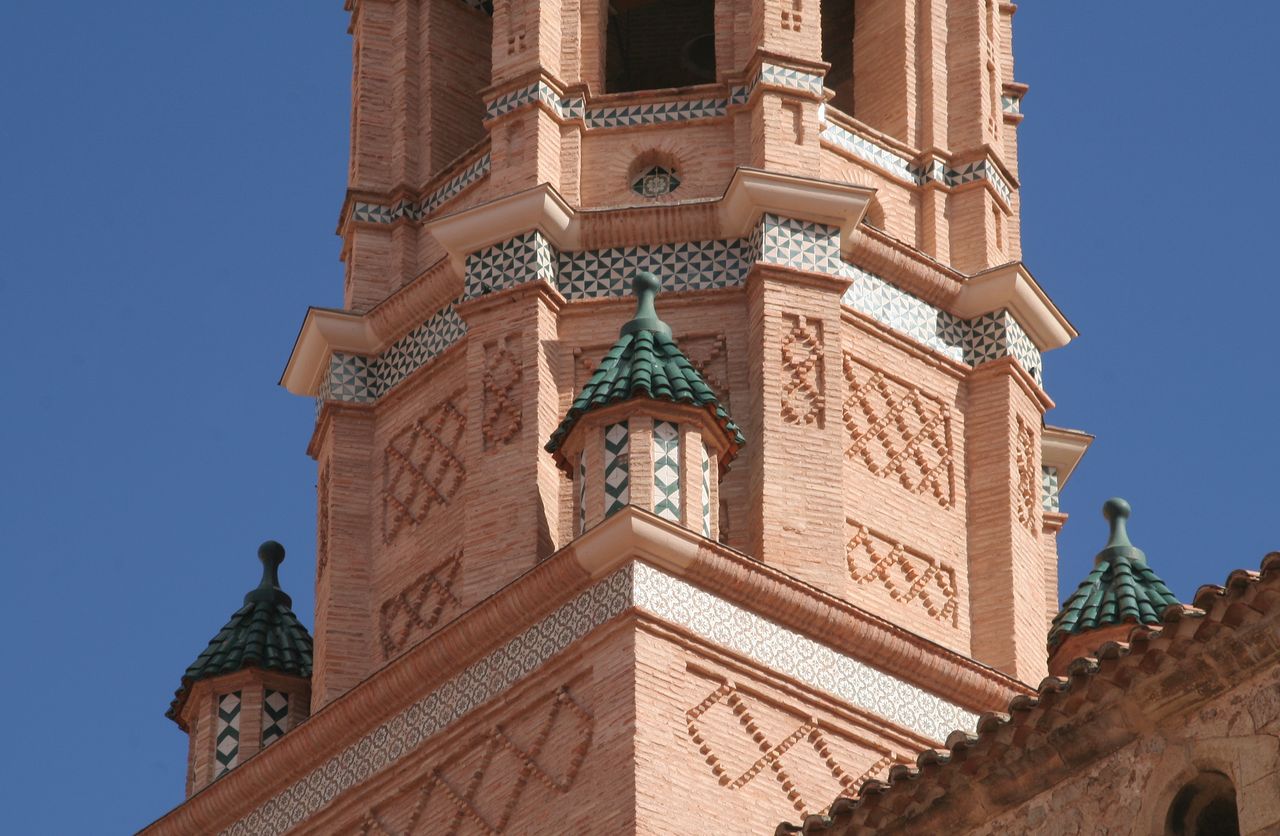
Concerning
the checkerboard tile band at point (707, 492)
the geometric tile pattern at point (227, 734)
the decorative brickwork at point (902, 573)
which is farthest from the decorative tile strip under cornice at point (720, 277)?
the geometric tile pattern at point (227, 734)

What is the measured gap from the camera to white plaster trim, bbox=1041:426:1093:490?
24359mm

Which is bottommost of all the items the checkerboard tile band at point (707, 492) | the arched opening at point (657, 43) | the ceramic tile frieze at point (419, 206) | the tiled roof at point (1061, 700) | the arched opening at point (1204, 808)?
the arched opening at point (1204, 808)

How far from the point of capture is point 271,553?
24578mm

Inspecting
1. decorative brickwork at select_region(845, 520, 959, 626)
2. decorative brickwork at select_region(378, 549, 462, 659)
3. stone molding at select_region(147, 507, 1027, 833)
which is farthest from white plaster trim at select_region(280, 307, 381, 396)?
decorative brickwork at select_region(845, 520, 959, 626)

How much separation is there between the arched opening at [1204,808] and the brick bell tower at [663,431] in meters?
5.21

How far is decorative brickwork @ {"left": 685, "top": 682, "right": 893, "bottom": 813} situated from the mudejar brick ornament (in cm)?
2

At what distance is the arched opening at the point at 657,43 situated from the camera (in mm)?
27234

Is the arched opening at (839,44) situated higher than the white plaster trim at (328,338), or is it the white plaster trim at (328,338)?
the arched opening at (839,44)

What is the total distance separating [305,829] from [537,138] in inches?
184

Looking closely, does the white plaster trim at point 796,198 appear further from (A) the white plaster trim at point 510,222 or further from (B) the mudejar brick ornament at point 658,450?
(A) the white plaster trim at point 510,222

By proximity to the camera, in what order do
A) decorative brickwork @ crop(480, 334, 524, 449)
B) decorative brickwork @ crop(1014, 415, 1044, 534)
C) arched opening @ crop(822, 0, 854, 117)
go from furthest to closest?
arched opening @ crop(822, 0, 854, 117)
decorative brickwork @ crop(1014, 415, 1044, 534)
decorative brickwork @ crop(480, 334, 524, 449)

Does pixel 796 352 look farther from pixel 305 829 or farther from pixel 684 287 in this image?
pixel 305 829

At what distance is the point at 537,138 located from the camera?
77.5 feet

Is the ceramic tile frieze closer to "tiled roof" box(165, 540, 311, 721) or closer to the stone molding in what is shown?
"tiled roof" box(165, 540, 311, 721)
